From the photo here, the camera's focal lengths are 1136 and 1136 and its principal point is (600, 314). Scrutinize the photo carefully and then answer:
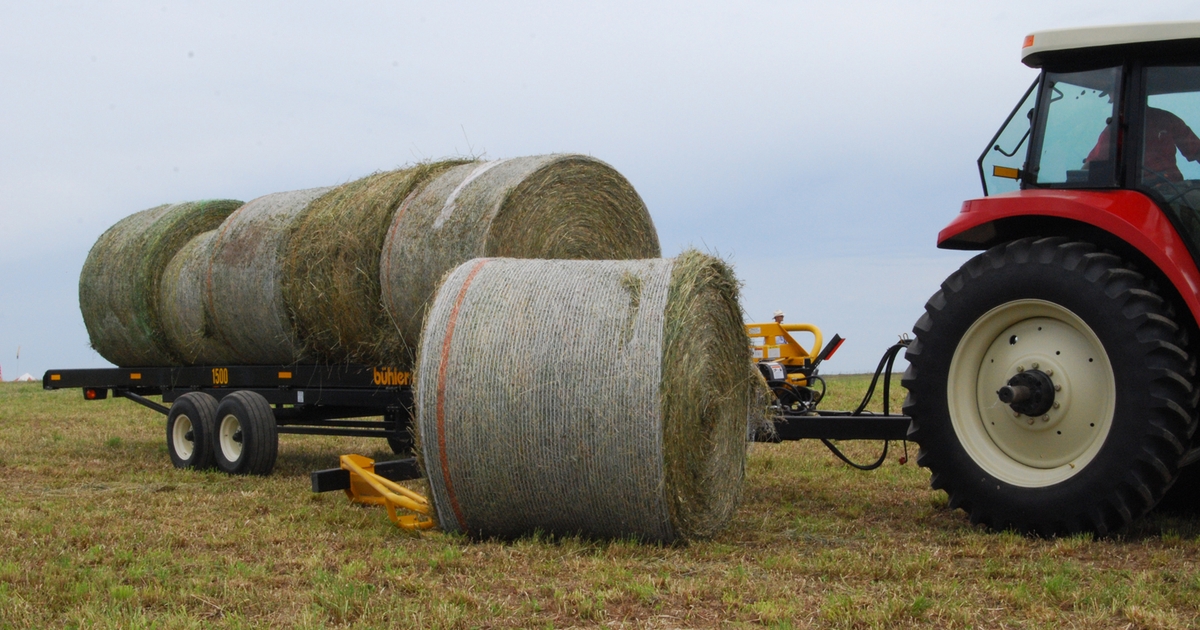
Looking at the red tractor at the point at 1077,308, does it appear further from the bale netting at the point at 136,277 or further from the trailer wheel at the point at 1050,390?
the bale netting at the point at 136,277

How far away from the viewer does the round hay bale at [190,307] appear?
9.70 m

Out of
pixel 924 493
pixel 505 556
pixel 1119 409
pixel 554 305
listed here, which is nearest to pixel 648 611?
pixel 505 556

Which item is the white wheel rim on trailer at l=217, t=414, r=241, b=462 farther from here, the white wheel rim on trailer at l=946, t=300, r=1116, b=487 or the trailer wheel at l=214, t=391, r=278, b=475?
the white wheel rim on trailer at l=946, t=300, r=1116, b=487

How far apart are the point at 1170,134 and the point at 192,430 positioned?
747cm

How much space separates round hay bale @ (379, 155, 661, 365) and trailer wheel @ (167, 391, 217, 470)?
7.10 ft

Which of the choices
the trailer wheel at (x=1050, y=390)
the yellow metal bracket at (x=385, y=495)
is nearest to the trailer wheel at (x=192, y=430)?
the yellow metal bracket at (x=385, y=495)

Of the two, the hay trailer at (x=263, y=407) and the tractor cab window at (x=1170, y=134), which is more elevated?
the tractor cab window at (x=1170, y=134)

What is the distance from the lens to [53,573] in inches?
190

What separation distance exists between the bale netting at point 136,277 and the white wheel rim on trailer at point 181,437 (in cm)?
96

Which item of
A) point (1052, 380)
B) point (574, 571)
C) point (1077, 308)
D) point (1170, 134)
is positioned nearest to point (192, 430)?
point (574, 571)

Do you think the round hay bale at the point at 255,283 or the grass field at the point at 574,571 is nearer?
the grass field at the point at 574,571

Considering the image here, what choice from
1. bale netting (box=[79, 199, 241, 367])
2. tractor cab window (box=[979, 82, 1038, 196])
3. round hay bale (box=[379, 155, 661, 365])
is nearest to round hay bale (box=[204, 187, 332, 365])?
bale netting (box=[79, 199, 241, 367])

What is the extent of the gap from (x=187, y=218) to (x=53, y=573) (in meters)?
6.29

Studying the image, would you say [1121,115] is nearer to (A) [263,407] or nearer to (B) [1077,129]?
(B) [1077,129]
